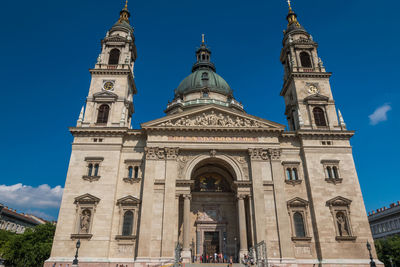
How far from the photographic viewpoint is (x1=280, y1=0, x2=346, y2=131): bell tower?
114ft

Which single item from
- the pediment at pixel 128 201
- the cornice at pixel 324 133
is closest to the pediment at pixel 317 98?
the cornice at pixel 324 133

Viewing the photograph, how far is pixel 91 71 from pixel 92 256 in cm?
2188

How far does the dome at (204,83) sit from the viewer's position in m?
50.2

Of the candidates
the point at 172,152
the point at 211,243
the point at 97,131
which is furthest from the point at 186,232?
the point at 97,131

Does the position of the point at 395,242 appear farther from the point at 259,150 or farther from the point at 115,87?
the point at 115,87

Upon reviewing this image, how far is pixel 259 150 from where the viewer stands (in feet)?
103

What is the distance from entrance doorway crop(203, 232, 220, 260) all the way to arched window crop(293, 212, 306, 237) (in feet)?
27.7

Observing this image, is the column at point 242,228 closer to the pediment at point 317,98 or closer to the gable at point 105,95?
the pediment at point 317,98

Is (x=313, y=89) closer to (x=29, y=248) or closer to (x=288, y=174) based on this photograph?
(x=288, y=174)

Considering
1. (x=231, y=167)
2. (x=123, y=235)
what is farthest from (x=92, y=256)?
(x=231, y=167)

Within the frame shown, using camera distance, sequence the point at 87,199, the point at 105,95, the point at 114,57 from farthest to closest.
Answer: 1. the point at 114,57
2. the point at 105,95
3. the point at 87,199

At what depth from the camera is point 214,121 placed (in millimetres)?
32719

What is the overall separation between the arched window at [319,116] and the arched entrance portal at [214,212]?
480 inches

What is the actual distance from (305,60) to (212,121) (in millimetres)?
17136
